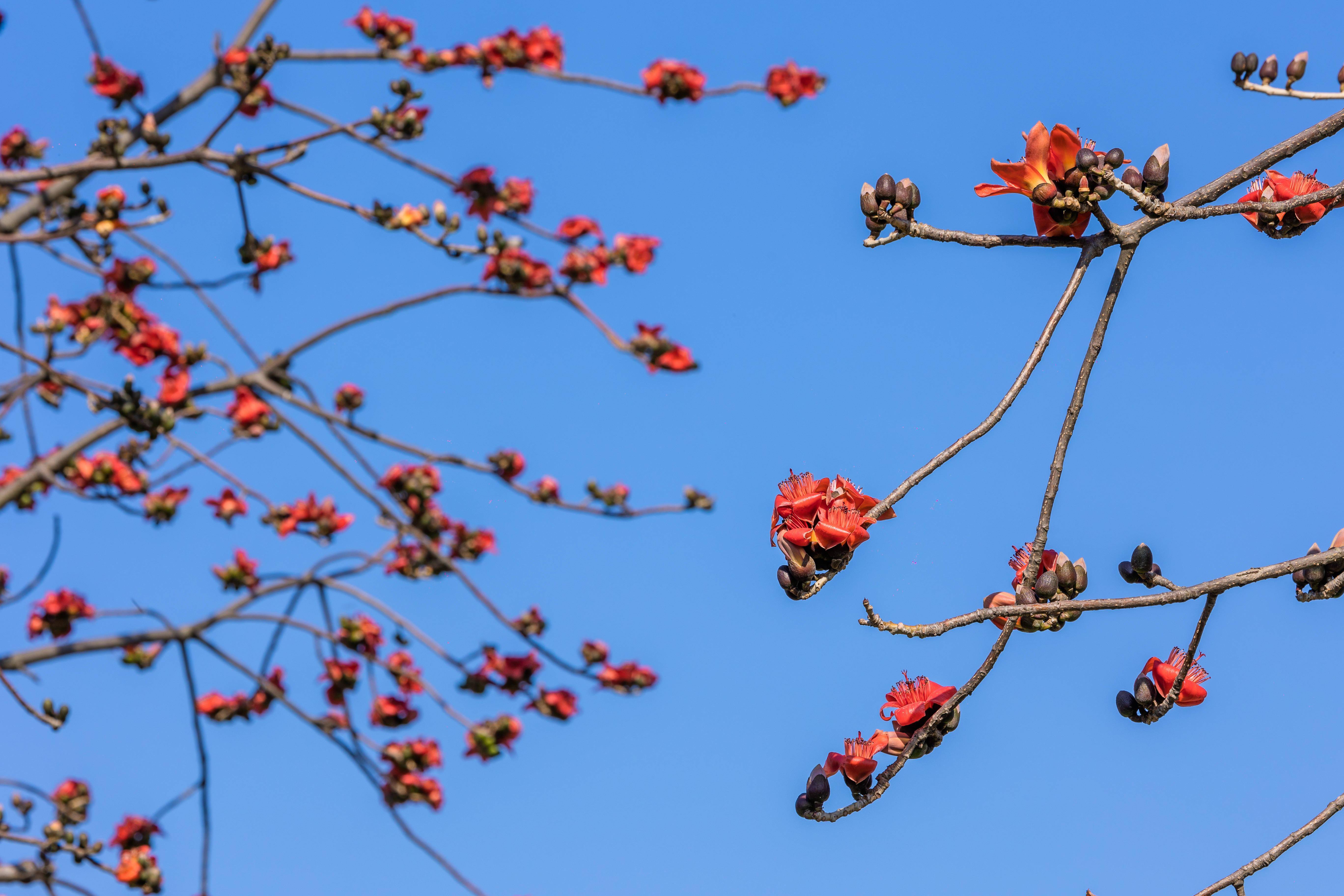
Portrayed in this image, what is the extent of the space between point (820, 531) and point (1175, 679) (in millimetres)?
619

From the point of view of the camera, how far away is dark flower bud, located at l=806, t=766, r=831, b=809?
4.69 ft

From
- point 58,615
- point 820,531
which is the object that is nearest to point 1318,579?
point 820,531

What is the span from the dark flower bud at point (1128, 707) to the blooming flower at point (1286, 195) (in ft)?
2.83

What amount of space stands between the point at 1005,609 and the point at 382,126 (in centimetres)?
266

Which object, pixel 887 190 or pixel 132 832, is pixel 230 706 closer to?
pixel 132 832

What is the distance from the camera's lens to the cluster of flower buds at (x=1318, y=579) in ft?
4.83

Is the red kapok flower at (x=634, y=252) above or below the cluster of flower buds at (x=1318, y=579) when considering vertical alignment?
above

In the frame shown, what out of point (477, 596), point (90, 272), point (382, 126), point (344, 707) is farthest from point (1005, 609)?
point (90, 272)

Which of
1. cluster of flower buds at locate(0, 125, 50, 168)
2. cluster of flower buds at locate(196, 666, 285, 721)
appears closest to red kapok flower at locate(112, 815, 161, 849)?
cluster of flower buds at locate(196, 666, 285, 721)

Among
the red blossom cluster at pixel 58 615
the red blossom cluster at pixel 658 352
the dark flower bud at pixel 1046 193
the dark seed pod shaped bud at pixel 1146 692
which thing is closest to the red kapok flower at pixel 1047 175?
the dark flower bud at pixel 1046 193

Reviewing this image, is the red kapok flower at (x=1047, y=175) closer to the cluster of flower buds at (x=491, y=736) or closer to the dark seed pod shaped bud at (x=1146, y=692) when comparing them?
the dark seed pod shaped bud at (x=1146, y=692)

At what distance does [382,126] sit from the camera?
10.6 feet

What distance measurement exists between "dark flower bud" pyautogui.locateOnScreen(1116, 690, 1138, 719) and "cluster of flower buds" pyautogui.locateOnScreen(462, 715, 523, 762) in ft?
7.75

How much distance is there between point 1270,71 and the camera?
2.18 meters
